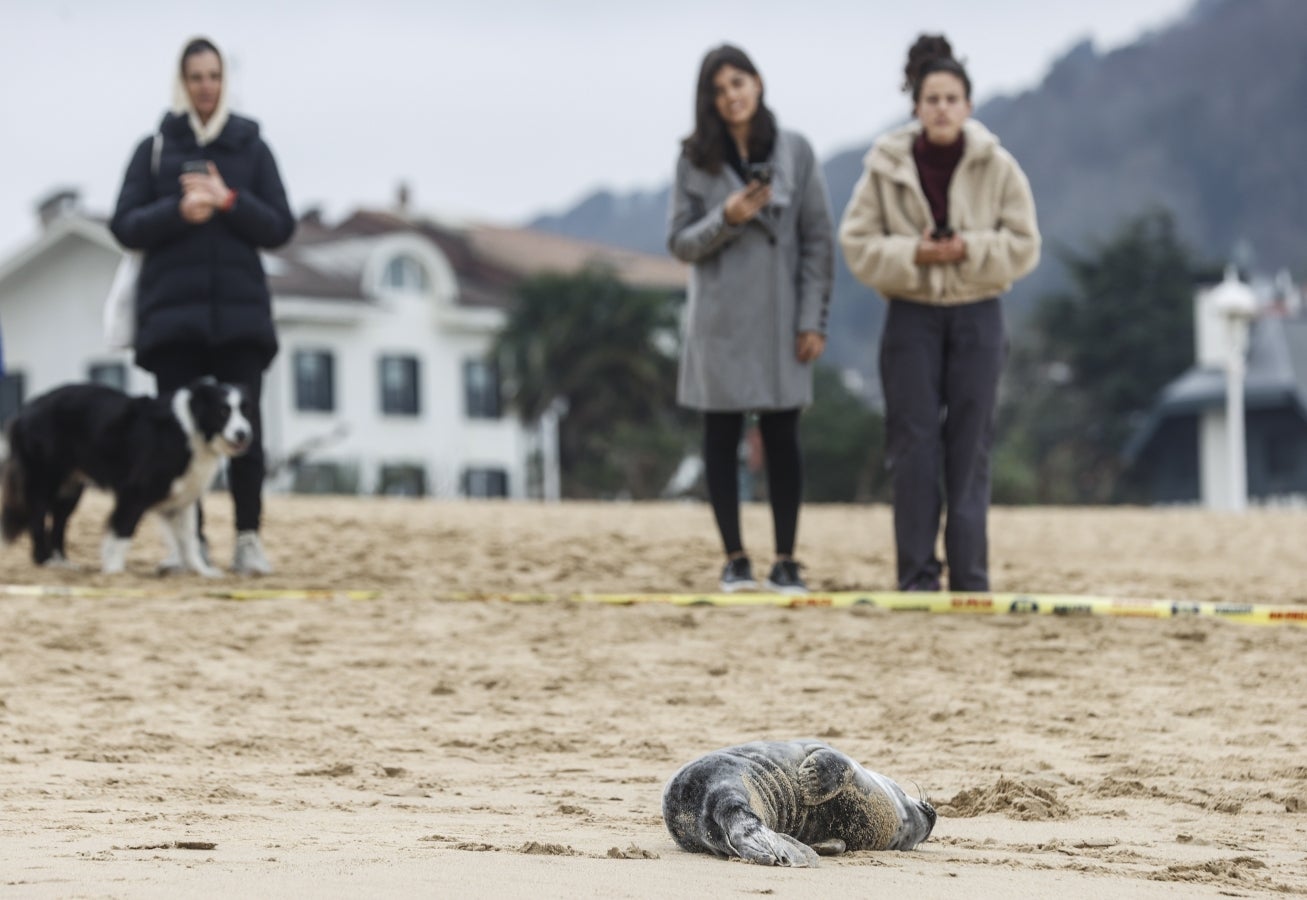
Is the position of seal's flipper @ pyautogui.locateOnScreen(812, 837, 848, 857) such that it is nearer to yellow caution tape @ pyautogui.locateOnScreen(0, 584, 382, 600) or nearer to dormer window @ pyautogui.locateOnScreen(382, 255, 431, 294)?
yellow caution tape @ pyautogui.locateOnScreen(0, 584, 382, 600)

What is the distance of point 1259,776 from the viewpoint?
511 centimetres

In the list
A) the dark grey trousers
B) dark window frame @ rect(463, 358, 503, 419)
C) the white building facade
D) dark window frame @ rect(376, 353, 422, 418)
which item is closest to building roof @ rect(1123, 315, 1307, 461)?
the white building facade

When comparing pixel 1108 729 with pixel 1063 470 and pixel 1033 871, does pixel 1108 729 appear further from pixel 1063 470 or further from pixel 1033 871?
pixel 1063 470

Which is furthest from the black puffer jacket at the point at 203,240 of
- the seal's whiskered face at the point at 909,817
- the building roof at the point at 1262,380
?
the building roof at the point at 1262,380

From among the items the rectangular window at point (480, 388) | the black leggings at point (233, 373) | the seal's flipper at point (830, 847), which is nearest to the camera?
the seal's flipper at point (830, 847)

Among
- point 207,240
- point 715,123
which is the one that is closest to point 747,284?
point 715,123

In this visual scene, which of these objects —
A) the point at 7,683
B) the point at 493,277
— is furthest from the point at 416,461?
the point at 7,683

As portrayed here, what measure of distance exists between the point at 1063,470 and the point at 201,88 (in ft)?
94.1

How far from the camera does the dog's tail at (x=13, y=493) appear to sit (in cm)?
913

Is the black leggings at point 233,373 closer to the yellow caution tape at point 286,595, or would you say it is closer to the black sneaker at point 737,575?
the yellow caution tape at point 286,595

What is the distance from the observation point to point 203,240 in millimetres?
8484

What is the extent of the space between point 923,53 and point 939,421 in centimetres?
141

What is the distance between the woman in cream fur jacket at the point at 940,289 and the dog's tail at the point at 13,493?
3709 millimetres

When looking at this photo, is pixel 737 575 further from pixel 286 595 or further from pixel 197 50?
pixel 197 50
